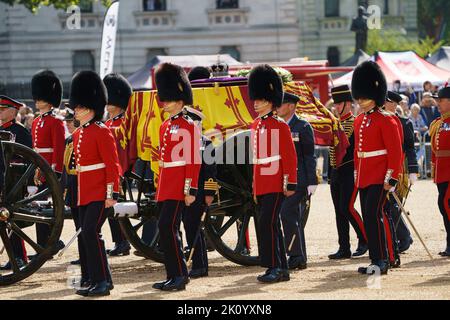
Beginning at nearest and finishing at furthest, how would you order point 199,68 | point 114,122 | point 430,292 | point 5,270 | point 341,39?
point 430,292, point 5,270, point 114,122, point 199,68, point 341,39

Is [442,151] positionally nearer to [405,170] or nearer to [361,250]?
[405,170]

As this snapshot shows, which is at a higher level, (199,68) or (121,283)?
(199,68)

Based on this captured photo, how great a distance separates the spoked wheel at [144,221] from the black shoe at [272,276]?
3.58 ft

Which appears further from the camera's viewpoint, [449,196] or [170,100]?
[449,196]

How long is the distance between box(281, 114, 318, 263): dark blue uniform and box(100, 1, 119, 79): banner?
11080 millimetres

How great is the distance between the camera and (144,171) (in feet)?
33.3

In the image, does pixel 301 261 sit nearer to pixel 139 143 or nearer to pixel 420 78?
pixel 139 143

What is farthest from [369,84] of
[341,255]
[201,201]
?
[341,255]

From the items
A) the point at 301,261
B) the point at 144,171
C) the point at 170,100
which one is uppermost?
the point at 170,100

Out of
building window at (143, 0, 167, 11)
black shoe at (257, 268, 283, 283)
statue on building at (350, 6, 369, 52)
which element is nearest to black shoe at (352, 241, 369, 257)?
black shoe at (257, 268, 283, 283)

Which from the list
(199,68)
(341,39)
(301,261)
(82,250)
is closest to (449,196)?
(301,261)

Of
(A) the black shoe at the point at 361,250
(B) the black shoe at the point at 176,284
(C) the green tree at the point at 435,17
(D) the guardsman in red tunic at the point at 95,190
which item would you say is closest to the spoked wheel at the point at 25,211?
(D) the guardsman in red tunic at the point at 95,190

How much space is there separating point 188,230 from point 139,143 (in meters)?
1.01

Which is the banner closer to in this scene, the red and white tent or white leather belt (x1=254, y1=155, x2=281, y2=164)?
the red and white tent
